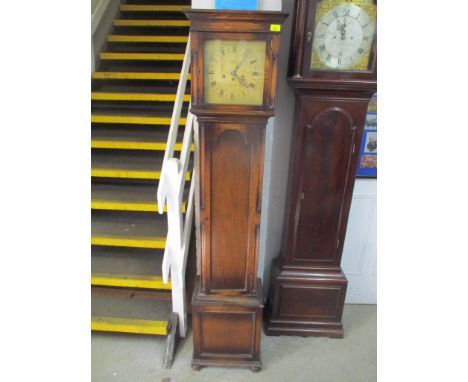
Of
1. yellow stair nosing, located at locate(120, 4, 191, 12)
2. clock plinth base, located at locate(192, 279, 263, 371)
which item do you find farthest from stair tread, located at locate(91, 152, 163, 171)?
yellow stair nosing, located at locate(120, 4, 191, 12)

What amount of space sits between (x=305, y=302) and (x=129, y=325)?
1036 millimetres

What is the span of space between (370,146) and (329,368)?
1.29 metres

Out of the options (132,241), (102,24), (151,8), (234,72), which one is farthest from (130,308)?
(151,8)

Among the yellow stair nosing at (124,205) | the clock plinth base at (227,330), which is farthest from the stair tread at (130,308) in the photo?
the yellow stair nosing at (124,205)

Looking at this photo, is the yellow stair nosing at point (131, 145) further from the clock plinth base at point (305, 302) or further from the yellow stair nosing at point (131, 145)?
the clock plinth base at point (305, 302)

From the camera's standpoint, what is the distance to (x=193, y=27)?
1294 millimetres

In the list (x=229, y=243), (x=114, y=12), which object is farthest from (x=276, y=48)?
(x=114, y=12)

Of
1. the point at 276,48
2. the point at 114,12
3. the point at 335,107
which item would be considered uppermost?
the point at 114,12

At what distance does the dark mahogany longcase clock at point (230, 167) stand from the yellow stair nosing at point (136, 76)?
1.38 meters

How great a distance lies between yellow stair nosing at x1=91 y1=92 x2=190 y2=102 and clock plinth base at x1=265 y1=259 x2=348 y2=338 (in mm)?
1452

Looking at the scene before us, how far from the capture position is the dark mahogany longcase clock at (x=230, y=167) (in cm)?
131

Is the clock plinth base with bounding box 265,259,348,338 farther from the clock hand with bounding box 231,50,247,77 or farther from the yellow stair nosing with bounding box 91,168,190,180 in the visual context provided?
the clock hand with bounding box 231,50,247,77

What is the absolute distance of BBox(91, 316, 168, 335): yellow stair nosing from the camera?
6.31 ft

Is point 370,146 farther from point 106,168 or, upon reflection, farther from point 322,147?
point 106,168
